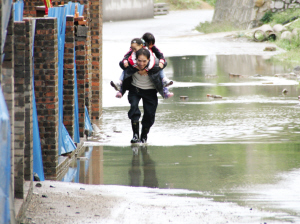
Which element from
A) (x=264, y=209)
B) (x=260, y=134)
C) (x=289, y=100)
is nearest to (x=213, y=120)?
(x=260, y=134)

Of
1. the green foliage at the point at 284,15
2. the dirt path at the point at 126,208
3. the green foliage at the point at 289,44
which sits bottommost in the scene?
the dirt path at the point at 126,208

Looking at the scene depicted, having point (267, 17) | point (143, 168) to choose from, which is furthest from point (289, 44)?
point (143, 168)

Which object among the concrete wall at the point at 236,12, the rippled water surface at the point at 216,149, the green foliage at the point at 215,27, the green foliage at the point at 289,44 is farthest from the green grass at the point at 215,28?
the rippled water surface at the point at 216,149

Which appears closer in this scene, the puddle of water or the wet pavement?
the puddle of water

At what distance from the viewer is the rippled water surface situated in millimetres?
6113

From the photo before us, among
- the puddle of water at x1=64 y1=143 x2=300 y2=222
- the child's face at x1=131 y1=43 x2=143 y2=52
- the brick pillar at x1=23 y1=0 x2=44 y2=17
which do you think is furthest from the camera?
the brick pillar at x1=23 y1=0 x2=44 y2=17

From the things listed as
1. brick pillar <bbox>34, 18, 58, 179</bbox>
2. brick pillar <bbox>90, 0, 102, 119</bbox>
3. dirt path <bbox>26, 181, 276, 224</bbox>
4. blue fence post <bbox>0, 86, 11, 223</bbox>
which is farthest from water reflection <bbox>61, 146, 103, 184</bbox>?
brick pillar <bbox>90, 0, 102, 119</bbox>

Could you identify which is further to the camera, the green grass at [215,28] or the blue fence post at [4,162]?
the green grass at [215,28]

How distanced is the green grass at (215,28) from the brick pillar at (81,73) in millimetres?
27010

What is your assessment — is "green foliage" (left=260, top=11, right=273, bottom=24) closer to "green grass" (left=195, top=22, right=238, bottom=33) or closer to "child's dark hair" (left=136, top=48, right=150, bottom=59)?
"green grass" (left=195, top=22, right=238, bottom=33)

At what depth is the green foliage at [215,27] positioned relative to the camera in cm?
3519

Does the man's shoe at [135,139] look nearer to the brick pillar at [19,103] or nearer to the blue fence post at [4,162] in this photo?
the brick pillar at [19,103]

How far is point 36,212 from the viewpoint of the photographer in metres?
5.16

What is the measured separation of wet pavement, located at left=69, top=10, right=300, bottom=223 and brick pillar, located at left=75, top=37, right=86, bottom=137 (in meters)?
0.43
